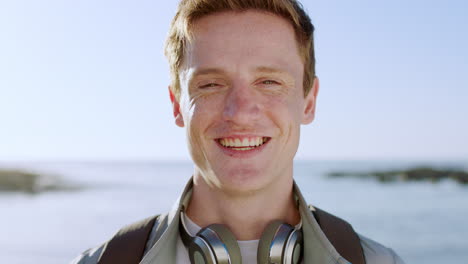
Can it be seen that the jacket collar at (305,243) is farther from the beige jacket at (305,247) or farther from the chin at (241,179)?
the chin at (241,179)

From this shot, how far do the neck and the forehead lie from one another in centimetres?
65

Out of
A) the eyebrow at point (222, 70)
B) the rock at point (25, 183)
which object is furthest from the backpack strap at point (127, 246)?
the rock at point (25, 183)

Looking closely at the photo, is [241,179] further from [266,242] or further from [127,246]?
[127,246]

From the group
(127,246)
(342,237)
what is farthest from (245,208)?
(127,246)

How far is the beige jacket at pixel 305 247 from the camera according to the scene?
2508 mm

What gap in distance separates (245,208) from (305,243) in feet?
1.18

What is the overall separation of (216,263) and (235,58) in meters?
1.02

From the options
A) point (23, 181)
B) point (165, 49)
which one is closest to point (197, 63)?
point (165, 49)

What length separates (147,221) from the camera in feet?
9.07

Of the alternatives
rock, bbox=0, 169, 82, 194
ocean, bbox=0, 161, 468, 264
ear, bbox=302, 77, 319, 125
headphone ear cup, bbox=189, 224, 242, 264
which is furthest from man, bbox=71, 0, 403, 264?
rock, bbox=0, 169, 82, 194

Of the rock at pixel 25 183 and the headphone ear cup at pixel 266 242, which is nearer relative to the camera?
the headphone ear cup at pixel 266 242

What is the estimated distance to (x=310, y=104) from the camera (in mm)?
3020

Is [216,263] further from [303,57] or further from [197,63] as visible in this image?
[303,57]

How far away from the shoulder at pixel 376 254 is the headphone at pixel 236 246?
1.22 ft
